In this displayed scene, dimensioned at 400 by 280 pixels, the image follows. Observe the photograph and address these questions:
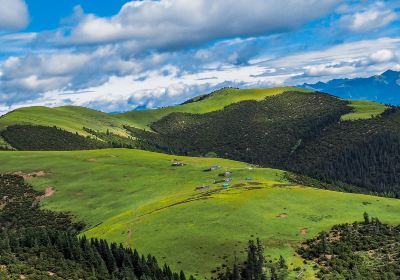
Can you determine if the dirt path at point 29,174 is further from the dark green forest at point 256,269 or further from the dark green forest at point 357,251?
the dark green forest at point 357,251

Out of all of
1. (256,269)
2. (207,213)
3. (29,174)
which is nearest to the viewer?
(256,269)

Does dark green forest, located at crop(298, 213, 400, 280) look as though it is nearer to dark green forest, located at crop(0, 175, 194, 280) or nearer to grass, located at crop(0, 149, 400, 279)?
grass, located at crop(0, 149, 400, 279)

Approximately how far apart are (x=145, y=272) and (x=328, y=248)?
3841 cm

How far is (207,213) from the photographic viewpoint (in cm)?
12262

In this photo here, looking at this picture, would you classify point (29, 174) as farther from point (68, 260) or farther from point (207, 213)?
point (68, 260)

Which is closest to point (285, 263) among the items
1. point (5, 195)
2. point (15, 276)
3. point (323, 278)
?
point (323, 278)

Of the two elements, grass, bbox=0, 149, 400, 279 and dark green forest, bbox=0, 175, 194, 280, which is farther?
grass, bbox=0, 149, 400, 279

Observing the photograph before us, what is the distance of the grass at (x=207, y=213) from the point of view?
335 feet

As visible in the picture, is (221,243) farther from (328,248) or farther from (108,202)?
(108,202)

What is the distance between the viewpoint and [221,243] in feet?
339

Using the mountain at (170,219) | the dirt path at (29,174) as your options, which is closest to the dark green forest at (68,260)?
the mountain at (170,219)

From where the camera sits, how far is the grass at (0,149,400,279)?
335 feet

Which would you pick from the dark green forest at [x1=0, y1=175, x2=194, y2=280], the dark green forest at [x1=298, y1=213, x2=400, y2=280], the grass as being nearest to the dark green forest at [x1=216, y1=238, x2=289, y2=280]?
the grass

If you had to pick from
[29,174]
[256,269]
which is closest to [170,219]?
[256,269]
